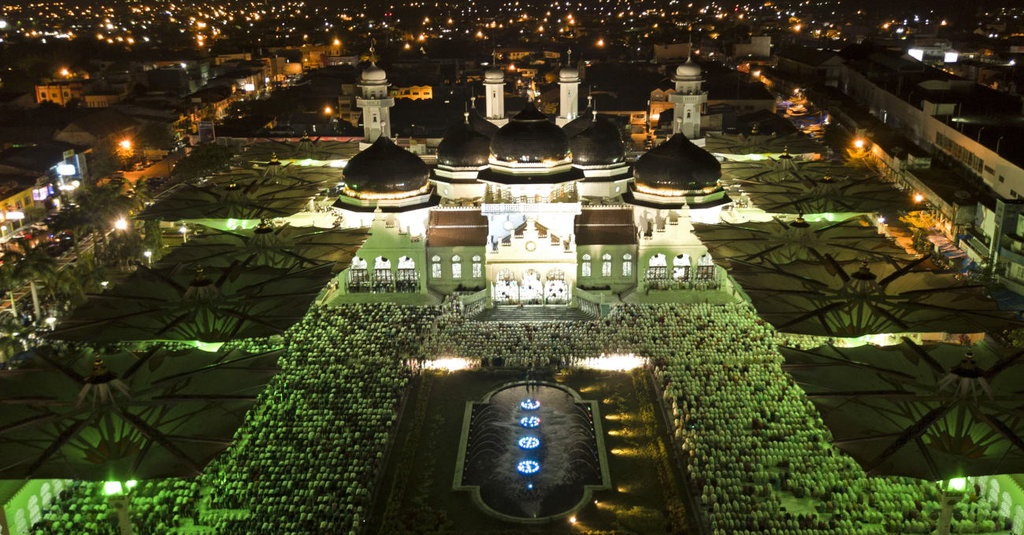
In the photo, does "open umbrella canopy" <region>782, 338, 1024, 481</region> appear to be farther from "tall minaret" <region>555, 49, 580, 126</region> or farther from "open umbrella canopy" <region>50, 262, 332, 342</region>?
"tall minaret" <region>555, 49, 580, 126</region>

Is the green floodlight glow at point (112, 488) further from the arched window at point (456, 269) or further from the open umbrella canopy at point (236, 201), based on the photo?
the open umbrella canopy at point (236, 201)

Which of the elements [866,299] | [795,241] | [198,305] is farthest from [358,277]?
[866,299]

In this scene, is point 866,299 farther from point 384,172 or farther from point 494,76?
point 494,76

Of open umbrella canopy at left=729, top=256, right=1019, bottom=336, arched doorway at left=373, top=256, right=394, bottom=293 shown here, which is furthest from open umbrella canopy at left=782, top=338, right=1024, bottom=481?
arched doorway at left=373, top=256, right=394, bottom=293

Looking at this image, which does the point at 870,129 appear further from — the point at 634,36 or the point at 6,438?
the point at 634,36

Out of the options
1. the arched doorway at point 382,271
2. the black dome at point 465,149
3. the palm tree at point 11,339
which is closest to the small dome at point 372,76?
the black dome at point 465,149

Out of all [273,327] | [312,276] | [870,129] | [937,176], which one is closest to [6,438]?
[273,327]
